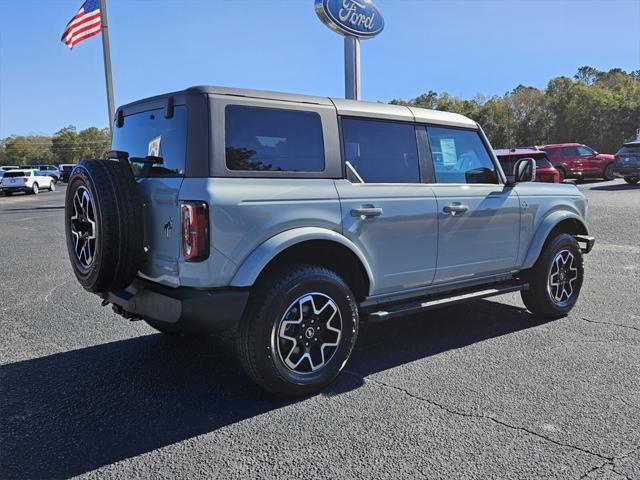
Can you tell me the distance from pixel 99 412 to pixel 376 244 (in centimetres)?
215

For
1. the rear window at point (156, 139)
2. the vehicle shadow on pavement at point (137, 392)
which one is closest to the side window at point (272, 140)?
the rear window at point (156, 139)

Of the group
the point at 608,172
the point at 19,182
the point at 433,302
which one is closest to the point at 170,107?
the point at 433,302

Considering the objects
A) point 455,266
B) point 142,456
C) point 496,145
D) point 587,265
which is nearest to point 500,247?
point 455,266

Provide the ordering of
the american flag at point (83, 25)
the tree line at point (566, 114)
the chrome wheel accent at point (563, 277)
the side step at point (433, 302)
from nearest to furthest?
the side step at point (433, 302) < the chrome wheel accent at point (563, 277) < the american flag at point (83, 25) < the tree line at point (566, 114)

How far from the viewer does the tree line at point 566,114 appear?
2240 inches

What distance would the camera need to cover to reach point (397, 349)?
4465mm

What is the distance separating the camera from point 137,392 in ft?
11.9

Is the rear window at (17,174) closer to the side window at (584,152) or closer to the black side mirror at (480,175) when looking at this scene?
the side window at (584,152)

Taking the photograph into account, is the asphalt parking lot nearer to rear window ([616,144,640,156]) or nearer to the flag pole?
the flag pole

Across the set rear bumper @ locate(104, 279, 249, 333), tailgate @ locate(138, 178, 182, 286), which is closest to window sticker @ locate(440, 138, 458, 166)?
rear bumper @ locate(104, 279, 249, 333)

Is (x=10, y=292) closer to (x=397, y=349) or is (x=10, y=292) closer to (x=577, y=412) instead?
(x=397, y=349)

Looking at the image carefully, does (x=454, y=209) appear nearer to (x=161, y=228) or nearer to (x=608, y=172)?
(x=161, y=228)

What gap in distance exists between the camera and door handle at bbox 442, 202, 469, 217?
4316 millimetres

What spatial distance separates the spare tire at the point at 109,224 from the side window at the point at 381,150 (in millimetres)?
1550
